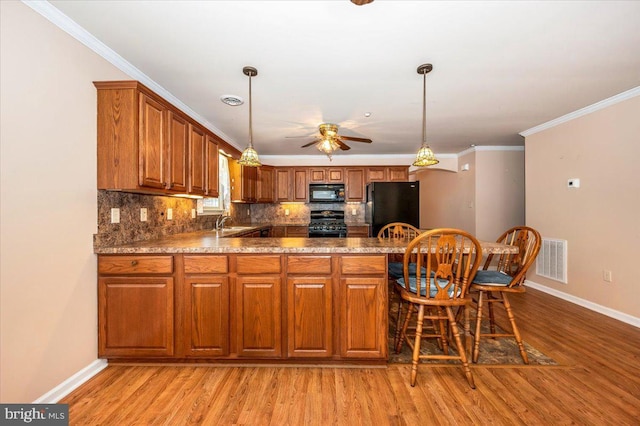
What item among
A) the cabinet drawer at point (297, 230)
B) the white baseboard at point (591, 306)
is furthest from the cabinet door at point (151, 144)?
the white baseboard at point (591, 306)

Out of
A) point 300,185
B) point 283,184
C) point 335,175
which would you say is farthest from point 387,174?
point 283,184

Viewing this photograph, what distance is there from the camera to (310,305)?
1955mm

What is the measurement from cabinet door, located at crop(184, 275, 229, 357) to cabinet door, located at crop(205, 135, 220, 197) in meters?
1.33

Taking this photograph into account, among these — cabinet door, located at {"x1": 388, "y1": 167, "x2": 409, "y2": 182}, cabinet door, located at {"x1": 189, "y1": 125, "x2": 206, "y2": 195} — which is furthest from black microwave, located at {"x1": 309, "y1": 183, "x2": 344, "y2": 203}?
cabinet door, located at {"x1": 189, "y1": 125, "x2": 206, "y2": 195}

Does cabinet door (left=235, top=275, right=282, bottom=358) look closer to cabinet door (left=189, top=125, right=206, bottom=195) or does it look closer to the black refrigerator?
cabinet door (left=189, top=125, right=206, bottom=195)

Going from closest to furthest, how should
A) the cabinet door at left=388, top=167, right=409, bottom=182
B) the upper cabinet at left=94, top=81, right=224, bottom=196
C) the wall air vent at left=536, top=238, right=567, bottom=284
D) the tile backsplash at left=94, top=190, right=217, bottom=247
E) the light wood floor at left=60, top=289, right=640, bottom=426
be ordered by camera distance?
the light wood floor at left=60, top=289, right=640, bottom=426, the upper cabinet at left=94, top=81, right=224, bottom=196, the tile backsplash at left=94, top=190, right=217, bottom=247, the wall air vent at left=536, top=238, right=567, bottom=284, the cabinet door at left=388, top=167, right=409, bottom=182

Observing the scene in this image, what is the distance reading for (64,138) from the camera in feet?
5.59

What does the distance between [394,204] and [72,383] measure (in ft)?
14.6

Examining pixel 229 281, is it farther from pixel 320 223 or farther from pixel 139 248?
pixel 320 223

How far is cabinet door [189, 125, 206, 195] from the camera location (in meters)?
2.65

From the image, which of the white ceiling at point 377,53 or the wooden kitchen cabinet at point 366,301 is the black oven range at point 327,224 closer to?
the white ceiling at point 377,53

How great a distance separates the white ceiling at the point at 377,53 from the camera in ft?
5.35

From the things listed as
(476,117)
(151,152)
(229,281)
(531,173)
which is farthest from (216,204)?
(531,173)

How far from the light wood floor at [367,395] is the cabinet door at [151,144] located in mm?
1423
